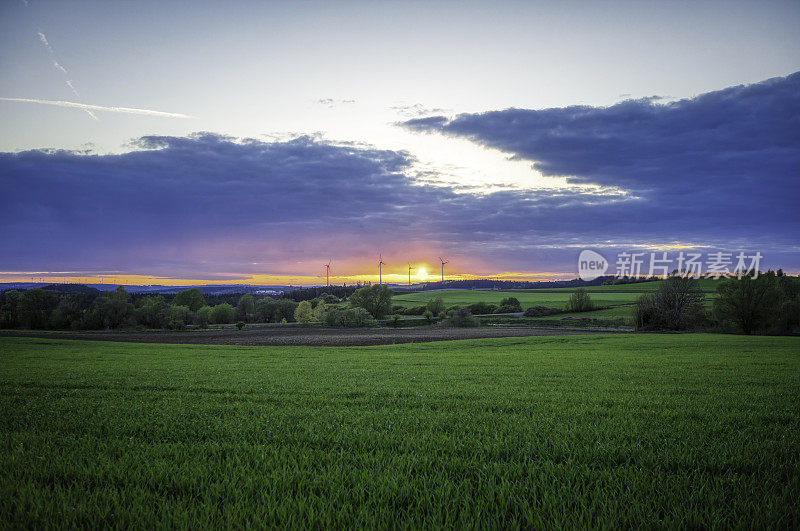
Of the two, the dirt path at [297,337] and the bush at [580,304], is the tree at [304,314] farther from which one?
the bush at [580,304]

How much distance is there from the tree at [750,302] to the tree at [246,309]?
12119 centimetres

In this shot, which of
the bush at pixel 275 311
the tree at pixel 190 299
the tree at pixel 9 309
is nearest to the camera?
the tree at pixel 9 309

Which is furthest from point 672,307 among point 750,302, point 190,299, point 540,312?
point 190,299

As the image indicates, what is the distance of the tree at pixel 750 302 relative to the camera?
62.8 metres

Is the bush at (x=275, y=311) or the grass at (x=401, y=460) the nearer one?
the grass at (x=401, y=460)

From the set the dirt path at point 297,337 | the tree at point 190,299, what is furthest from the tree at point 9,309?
the tree at point 190,299

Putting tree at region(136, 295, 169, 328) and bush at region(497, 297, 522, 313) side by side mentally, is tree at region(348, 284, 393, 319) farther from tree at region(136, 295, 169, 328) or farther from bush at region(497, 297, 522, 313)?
tree at region(136, 295, 169, 328)

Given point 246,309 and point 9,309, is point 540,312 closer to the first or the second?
point 246,309

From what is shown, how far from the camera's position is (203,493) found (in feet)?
13.8

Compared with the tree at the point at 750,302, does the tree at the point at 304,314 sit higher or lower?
lower

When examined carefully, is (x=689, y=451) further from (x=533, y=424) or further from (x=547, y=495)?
(x=547, y=495)

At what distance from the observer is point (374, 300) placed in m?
110

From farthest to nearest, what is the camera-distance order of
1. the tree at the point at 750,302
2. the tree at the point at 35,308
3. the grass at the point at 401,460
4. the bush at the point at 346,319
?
the tree at the point at 35,308 < the bush at the point at 346,319 < the tree at the point at 750,302 < the grass at the point at 401,460

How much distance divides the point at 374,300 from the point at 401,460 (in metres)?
105
